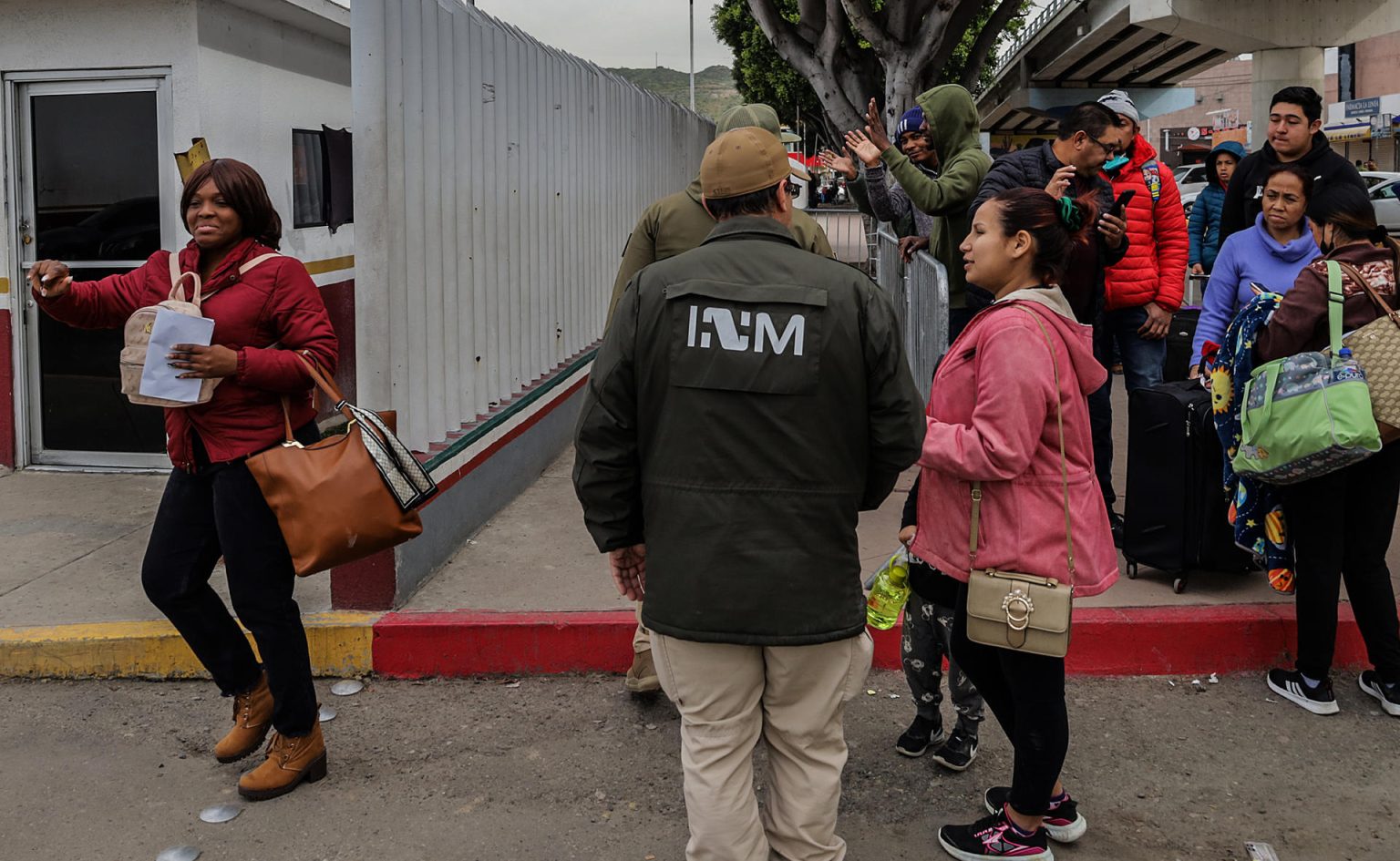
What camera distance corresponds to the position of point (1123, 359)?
5910 mm

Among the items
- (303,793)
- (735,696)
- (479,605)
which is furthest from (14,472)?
(735,696)

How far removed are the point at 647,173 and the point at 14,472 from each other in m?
5.11

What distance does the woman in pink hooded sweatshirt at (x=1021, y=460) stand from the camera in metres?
3.13

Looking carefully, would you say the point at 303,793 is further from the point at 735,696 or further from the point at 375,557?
the point at 735,696

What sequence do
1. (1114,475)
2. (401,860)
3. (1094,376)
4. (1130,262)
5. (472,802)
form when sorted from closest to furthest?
(1094,376) → (401,860) → (472,802) → (1130,262) → (1114,475)

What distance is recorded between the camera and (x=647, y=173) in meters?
10.5

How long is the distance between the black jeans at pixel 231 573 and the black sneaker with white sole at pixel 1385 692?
3491 millimetres

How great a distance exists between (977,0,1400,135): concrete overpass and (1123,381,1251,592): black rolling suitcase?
17624 millimetres

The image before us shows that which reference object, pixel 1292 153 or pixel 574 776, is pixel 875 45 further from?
pixel 574 776

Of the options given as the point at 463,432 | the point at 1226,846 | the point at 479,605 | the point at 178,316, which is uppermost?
the point at 178,316

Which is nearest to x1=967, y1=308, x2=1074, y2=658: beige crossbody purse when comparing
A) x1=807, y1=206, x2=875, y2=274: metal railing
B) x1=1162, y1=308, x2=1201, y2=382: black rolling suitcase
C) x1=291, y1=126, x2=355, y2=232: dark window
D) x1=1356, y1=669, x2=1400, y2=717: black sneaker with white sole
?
x1=1356, y1=669, x2=1400, y2=717: black sneaker with white sole

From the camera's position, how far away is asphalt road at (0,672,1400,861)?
3650mm

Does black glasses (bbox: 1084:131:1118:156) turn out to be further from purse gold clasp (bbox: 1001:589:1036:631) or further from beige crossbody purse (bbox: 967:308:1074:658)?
purse gold clasp (bbox: 1001:589:1036:631)

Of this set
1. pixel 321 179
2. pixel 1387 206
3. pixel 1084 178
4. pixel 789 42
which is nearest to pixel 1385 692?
pixel 1084 178
